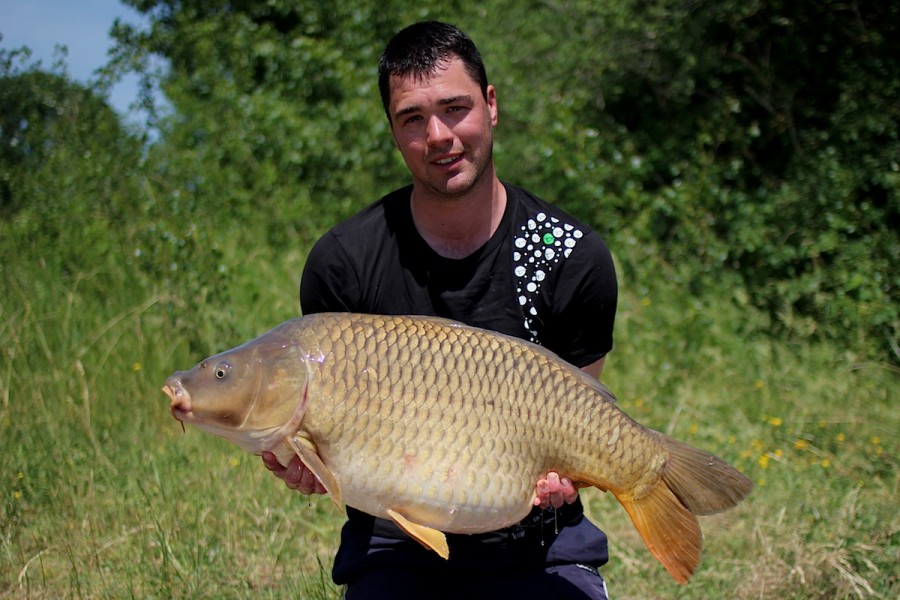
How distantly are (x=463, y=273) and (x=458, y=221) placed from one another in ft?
0.34

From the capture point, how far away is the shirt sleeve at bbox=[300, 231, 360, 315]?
194 cm

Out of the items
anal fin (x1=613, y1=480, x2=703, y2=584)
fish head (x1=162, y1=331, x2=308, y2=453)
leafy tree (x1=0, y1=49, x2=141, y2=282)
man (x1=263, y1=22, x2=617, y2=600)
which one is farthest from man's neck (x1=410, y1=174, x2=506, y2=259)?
leafy tree (x1=0, y1=49, x2=141, y2=282)

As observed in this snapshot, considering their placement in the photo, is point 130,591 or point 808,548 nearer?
point 130,591

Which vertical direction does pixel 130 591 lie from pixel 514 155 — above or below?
below

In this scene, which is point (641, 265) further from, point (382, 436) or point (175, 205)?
point (382, 436)

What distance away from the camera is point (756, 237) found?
4.87 metres

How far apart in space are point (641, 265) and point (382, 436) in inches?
142

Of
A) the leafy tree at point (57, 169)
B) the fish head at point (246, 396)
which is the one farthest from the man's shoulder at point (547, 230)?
the leafy tree at point (57, 169)

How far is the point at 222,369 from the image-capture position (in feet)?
5.20

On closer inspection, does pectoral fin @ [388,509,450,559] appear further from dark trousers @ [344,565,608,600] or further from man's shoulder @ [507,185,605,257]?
man's shoulder @ [507,185,605,257]

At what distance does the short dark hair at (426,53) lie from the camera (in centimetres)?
190

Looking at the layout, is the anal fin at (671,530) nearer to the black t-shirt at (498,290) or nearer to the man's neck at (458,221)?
the black t-shirt at (498,290)

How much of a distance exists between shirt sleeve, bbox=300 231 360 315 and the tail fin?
655 mm

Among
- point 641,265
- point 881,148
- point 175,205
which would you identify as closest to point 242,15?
point 175,205
